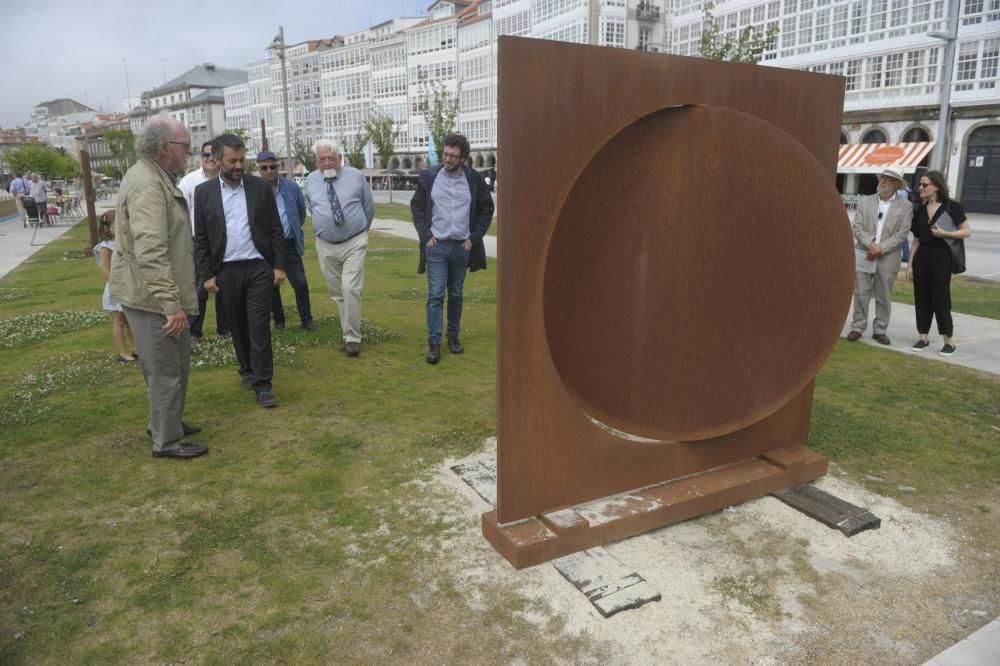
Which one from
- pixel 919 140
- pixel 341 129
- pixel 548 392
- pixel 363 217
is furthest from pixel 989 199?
pixel 341 129

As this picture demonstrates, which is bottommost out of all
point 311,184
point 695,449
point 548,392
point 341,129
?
point 695,449

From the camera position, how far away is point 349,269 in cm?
690

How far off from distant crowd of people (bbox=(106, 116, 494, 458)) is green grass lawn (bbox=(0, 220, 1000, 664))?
0.38 metres

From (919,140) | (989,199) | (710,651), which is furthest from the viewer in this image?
(919,140)

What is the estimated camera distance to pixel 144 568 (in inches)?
127

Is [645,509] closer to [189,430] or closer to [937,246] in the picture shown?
[189,430]

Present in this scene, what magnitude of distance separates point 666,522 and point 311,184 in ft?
15.9

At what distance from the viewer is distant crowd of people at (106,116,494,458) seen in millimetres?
4238

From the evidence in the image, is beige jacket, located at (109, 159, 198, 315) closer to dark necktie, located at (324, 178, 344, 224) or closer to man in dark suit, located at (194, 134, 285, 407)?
Answer: man in dark suit, located at (194, 134, 285, 407)

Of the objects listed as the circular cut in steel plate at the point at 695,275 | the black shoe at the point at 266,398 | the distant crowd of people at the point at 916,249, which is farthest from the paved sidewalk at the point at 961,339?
the black shoe at the point at 266,398

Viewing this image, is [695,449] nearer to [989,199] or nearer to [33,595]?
[33,595]

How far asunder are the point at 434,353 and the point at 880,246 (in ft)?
15.5

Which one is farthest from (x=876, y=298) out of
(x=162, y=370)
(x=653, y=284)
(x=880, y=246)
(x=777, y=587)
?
(x=162, y=370)

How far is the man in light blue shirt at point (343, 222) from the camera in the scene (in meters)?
6.79
